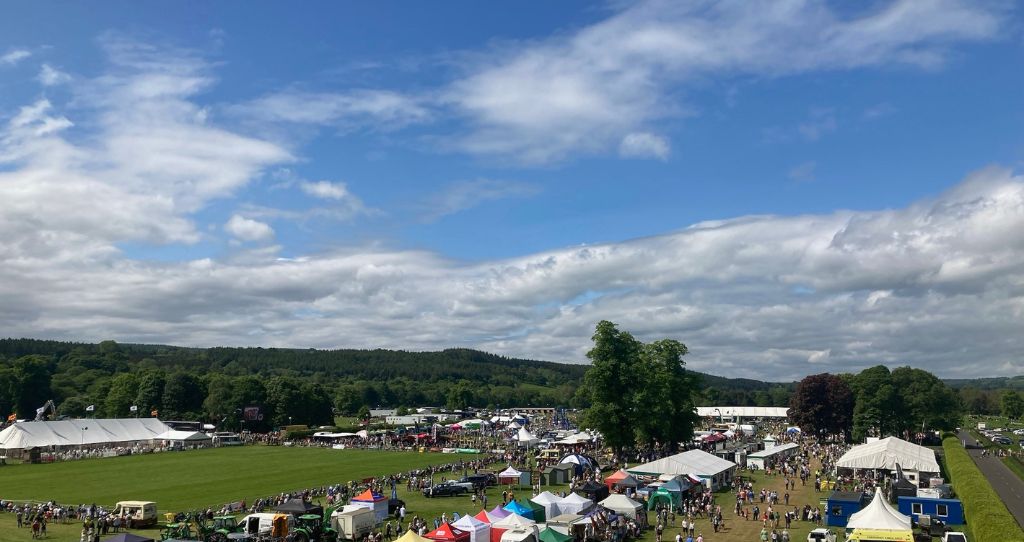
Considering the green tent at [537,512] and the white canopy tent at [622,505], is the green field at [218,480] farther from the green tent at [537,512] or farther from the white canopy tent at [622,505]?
the green tent at [537,512]

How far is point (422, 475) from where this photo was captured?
47.1 m

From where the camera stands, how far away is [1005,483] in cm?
4691

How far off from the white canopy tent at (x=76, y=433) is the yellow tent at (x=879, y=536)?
5900cm

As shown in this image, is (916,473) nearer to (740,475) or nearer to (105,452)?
(740,475)

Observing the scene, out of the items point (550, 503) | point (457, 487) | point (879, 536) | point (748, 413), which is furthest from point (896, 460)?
point (748, 413)

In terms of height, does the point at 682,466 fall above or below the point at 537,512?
above

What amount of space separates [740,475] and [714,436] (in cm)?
2113

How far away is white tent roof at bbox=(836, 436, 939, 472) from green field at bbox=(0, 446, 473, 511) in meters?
29.2

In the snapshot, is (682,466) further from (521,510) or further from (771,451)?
(771,451)

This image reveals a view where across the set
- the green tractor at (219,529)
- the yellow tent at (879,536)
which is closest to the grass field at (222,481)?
the green tractor at (219,529)

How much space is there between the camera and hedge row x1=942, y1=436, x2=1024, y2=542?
23.2 meters

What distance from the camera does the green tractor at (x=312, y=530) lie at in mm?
27719

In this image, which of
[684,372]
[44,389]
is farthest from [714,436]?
[44,389]

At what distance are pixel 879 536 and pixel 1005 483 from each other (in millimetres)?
28546
